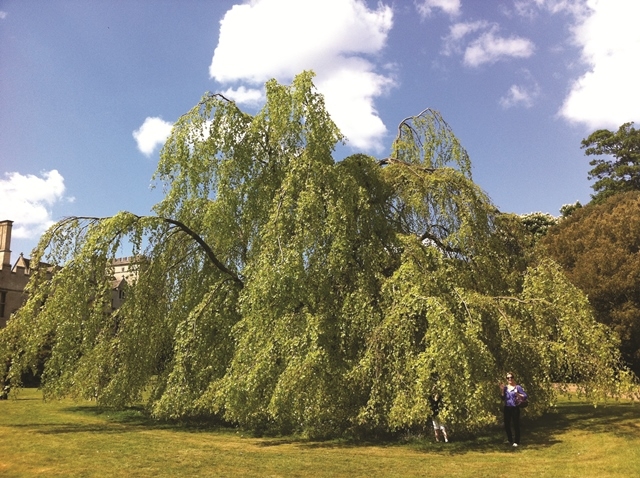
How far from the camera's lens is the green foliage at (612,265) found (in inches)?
828

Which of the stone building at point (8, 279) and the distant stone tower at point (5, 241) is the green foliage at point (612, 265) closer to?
the stone building at point (8, 279)

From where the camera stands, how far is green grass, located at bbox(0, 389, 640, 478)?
7.65 metres

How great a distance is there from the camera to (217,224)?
13094 mm

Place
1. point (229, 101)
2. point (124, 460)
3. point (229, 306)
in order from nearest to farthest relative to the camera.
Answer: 1. point (124, 460)
2. point (229, 306)
3. point (229, 101)

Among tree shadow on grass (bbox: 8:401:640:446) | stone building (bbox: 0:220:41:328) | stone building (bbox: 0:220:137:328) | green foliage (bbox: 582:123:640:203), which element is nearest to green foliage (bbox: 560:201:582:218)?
green foliage (bbox: 582:123:640:203)

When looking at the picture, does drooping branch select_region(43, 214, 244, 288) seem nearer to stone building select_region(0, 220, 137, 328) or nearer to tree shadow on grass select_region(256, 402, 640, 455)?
tree shadow on grass select_region(256, 402, 640, 455)

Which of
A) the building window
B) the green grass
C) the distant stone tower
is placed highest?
the distant stone tower

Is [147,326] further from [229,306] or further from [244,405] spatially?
[244,405]

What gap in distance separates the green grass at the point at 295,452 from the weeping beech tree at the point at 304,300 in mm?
579

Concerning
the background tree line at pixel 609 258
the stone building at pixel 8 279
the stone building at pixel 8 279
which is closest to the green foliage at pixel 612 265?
the background tree line at pixel 609 258

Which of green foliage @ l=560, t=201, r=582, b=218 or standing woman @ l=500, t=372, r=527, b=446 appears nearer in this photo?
standing woman @ l=500, t=372, r=527, b=446

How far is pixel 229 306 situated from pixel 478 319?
5.52m

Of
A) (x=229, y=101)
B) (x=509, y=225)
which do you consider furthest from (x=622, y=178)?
(x=229, y=101)

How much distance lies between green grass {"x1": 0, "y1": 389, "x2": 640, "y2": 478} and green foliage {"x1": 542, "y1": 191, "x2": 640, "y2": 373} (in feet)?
30.4
